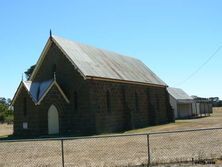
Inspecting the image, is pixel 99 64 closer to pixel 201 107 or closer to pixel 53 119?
pixel 53 119

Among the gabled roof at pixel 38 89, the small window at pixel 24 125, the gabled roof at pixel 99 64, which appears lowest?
the small window at pixel 24 125

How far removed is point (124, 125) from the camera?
1499 inches

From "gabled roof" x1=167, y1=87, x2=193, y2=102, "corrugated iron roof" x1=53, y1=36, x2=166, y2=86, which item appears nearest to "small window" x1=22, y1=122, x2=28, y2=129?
"corrugated iron roof" x1=53, y1=36, x2=166, y2=86

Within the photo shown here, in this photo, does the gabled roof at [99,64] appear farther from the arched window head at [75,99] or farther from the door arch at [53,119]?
the door arch at [53,119]

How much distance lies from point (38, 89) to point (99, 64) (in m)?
6.59

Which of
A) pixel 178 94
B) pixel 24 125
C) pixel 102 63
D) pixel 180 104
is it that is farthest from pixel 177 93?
pixel 24 125

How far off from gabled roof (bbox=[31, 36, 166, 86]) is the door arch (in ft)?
14.2

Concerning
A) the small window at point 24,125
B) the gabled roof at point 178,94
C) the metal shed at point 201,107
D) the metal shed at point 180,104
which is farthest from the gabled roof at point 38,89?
the metal shed at point 201,107

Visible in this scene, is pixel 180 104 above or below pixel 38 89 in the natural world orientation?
below

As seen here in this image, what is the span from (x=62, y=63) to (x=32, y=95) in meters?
4.11

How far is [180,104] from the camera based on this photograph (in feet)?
225

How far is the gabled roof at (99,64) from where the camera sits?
3444 centimetres

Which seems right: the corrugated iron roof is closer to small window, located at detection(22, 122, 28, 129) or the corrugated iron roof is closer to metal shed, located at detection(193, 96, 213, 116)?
small window, located at detection(22, 122, 28, 129)

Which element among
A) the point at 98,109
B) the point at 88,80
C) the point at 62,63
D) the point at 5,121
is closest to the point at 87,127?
the point at 98,109
